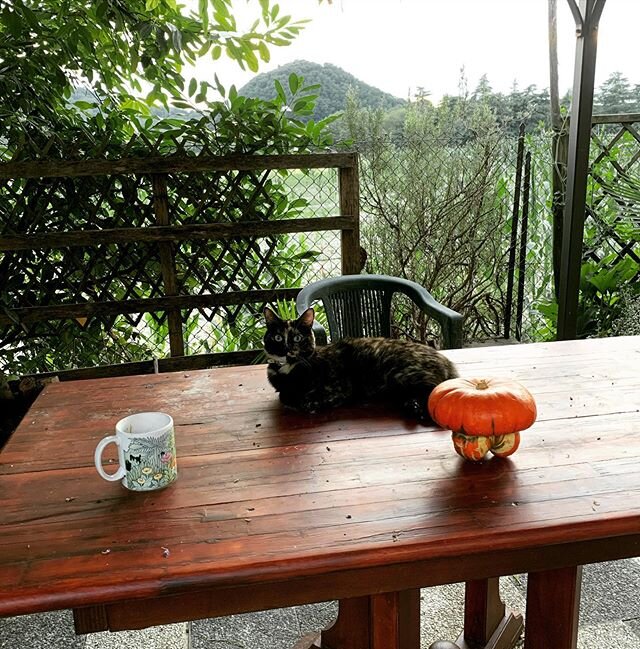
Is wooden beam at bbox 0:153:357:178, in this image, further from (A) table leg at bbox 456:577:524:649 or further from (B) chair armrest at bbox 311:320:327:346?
(A) table leg at bbox 456:577:524:649

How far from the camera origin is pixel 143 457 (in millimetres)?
1033

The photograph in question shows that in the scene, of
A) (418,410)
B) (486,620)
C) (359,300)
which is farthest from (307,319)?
(359,300)

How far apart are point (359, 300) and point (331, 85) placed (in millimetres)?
1717

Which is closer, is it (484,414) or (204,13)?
(484,414)

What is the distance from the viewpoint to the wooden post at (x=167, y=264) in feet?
10.2

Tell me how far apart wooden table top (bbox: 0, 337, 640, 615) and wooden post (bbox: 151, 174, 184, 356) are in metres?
1.84

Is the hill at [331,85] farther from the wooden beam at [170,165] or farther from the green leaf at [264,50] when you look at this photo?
the wooden beam at [170,165]

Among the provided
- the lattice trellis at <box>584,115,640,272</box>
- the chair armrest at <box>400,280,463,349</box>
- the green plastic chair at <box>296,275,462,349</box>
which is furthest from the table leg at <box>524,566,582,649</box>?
the lattice trellis at <box>584,115,640,272</box>

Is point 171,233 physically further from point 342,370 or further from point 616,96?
point 616,96

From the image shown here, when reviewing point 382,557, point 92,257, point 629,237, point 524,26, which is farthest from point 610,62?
point 382,557

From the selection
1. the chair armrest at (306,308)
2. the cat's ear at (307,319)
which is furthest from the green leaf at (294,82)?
the cat's ear at (307,319)

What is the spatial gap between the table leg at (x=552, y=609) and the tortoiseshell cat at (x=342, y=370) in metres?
0.41

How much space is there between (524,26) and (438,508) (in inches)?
147

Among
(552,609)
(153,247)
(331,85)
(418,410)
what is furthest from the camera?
(331,85)
